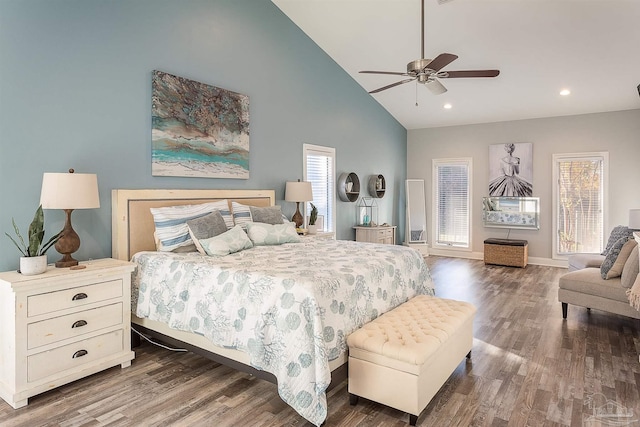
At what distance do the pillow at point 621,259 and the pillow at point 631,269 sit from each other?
0.54 ft

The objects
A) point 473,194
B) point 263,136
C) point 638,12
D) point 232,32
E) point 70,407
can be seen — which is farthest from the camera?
point 473,194

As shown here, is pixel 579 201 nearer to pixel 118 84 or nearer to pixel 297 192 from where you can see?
pixel 297 192

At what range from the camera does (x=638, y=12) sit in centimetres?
411

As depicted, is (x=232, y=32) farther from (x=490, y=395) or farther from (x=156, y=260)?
(x=490, y=395)

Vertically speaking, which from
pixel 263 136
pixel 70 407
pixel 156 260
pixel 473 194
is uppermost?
Answer: pixel 263 136

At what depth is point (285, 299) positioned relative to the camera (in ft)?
7.70

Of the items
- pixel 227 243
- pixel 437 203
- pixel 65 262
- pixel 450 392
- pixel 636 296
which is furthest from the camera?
pixel 437 203

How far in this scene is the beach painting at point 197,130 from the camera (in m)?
3.94

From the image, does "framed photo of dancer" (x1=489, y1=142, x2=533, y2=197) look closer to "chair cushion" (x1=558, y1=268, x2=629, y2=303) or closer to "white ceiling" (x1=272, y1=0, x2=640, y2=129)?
"white ceiling" (x1=272, y1=0, x2=640, y2=129)

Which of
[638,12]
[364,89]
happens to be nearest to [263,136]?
[364,89]

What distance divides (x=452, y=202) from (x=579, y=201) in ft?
7.24

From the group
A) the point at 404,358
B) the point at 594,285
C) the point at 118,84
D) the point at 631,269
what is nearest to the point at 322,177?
the point at 118,84

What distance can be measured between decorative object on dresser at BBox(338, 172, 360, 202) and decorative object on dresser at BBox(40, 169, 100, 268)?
158 inches

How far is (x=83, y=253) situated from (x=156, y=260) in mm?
704
